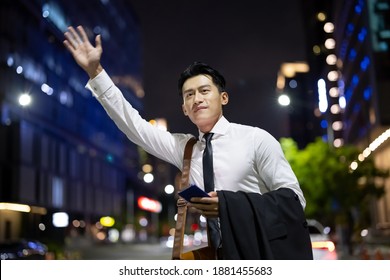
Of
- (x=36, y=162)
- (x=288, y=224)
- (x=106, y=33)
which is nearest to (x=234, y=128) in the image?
(x=288, y=224)

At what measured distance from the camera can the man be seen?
201cm

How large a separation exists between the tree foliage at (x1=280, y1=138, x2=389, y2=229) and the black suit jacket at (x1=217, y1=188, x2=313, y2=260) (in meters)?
24.6

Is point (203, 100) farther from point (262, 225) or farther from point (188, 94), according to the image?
point (262, 225)

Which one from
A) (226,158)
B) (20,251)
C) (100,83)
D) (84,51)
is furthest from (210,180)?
(20,251)

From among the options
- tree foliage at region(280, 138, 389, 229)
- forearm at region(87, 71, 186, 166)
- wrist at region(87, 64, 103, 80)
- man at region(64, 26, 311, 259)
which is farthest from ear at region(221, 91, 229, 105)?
tree foliage at region(280, 138, 389, 229)

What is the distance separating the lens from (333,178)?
27016 mm

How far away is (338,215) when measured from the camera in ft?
92.3

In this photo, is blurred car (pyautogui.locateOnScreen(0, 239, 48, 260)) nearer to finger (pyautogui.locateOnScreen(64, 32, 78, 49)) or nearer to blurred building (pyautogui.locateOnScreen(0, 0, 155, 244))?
blurred building (pyautogui.locateOnScreen(0, 0, 155, 244))

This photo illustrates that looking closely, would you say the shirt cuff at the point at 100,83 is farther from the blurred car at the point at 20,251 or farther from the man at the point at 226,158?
the blurred car at the point at 20,251

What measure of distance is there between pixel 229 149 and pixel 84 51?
733 mm

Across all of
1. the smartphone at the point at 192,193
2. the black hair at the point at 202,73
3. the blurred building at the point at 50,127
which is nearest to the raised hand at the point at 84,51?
the black hair at the point at 202,73

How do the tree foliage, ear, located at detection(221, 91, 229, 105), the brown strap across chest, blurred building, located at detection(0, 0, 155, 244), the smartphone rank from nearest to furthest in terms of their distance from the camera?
the smartphone
the brown strap across chest
ear, located at detection(221, 91, 229, 105)
the tree foliage
blurred building, located at detection(0, 0, 155, 244)

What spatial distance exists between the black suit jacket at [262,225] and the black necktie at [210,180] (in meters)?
0.14
